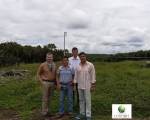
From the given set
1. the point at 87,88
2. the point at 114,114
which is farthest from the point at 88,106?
the point at 114,114

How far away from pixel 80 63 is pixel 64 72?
459 mm

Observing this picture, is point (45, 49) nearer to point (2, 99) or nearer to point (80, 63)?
point (2, 99)

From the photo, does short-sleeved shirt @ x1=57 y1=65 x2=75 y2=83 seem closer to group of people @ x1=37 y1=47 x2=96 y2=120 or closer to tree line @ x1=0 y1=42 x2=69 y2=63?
group of people @ x1=37 y1=47 x2=96 y2=120

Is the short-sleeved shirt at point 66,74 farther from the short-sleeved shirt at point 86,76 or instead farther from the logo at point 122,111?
the logo at point 122,111

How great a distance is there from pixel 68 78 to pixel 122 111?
1561 millimetres

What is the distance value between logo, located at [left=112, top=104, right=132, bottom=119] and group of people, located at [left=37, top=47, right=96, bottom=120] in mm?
784

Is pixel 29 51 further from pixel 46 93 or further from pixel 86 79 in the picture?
pixel 86 79

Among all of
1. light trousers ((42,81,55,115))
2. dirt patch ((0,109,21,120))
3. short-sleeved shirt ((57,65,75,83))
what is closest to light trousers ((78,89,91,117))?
short-sleeved shirt ((57,65,75,83))

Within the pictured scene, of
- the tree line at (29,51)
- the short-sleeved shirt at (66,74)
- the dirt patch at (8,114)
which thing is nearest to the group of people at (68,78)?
the short-sleeved shirt at (66,74)

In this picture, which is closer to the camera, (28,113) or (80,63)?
(80,63)

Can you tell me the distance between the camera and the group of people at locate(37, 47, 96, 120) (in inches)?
183

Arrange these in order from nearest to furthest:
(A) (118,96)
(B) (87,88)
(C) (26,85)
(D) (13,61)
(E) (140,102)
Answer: (B) (87,88) < (E) (140,102) < (A) (118,96) < (C) (26,85) < (D) (13,61)

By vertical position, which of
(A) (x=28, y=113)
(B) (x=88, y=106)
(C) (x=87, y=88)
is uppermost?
(C) (x=87, y=88)

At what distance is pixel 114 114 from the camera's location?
5055 mm
